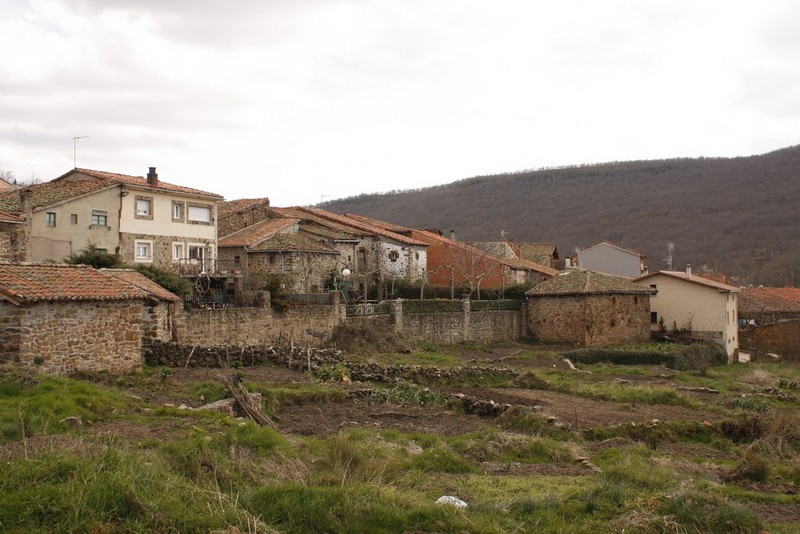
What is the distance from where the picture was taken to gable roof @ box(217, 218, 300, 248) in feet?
133

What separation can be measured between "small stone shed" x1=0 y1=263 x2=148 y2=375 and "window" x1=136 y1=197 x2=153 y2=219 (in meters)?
15.8

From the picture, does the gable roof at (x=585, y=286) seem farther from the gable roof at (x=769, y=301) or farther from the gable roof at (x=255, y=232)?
the gable roof at (x=769, y=301)

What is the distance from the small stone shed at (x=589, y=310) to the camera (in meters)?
42.4

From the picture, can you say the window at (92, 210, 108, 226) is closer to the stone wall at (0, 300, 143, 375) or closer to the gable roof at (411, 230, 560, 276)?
the stone wall at (0, 300, 143, 375)

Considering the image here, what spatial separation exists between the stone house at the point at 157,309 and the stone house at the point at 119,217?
7521 mm

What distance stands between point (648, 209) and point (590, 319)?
75660 mm

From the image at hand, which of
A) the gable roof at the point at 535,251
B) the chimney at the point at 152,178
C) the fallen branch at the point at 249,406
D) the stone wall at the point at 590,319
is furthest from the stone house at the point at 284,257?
the gable roof at the point at 535,251

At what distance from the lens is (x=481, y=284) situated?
51250 millimetres

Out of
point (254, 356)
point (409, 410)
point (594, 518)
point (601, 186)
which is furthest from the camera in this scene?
point (601, 186)

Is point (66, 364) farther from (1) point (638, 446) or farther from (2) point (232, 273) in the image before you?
(2) point (232, 273)

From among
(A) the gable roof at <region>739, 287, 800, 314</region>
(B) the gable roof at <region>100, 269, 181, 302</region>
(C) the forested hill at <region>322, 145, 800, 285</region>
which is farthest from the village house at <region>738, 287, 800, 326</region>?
(B) the gable roof at <region>100, 269, 181, 302</region>

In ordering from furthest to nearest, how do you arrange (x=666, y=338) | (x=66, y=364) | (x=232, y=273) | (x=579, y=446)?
1. (x=666, y=338)
2. (x=232, y=273)
3. (x=66, y=364)
4. (x=579, y=446)

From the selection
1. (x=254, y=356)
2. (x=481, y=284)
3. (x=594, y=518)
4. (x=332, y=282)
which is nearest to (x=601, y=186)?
(x=481, y=284)

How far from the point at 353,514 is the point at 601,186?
125899 mm
